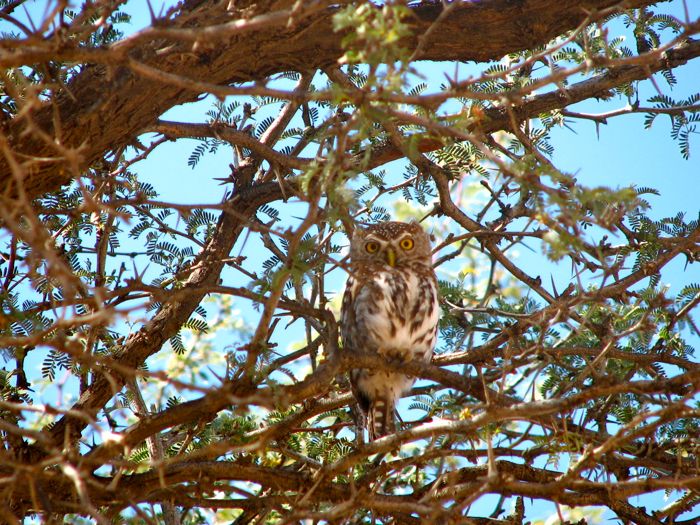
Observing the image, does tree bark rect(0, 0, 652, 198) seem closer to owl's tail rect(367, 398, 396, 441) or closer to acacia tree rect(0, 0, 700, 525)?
acacia tree rect(0, 0, 700, 525)

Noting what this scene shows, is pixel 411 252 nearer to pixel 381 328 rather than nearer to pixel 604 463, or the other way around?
pixel 381 328

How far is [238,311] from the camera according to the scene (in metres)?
7.12

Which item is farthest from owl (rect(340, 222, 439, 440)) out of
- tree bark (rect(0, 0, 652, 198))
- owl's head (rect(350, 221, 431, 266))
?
tree bark (rect(0, 0, 652, 198))

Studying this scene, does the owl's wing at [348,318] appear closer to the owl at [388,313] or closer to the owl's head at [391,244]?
the owl at [388,313]

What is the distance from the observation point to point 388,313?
4.59m

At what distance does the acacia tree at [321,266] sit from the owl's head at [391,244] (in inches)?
5.0

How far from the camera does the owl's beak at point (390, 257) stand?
15.9 ft

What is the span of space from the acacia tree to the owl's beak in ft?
0.75

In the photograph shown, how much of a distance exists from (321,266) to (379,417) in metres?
1.33

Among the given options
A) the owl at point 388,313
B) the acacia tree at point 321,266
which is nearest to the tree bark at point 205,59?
the acacia tree at point 321,266

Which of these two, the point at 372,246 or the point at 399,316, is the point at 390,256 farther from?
the point at 399,316

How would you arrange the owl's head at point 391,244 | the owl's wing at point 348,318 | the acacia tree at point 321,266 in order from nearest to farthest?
the acacia tree at point 321,266
the owl's wing at point 348,318
the owl's head at point 391,244

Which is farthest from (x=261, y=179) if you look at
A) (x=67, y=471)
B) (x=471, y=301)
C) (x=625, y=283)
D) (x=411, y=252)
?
(x=67, y=471)

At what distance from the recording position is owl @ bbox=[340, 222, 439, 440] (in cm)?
457
